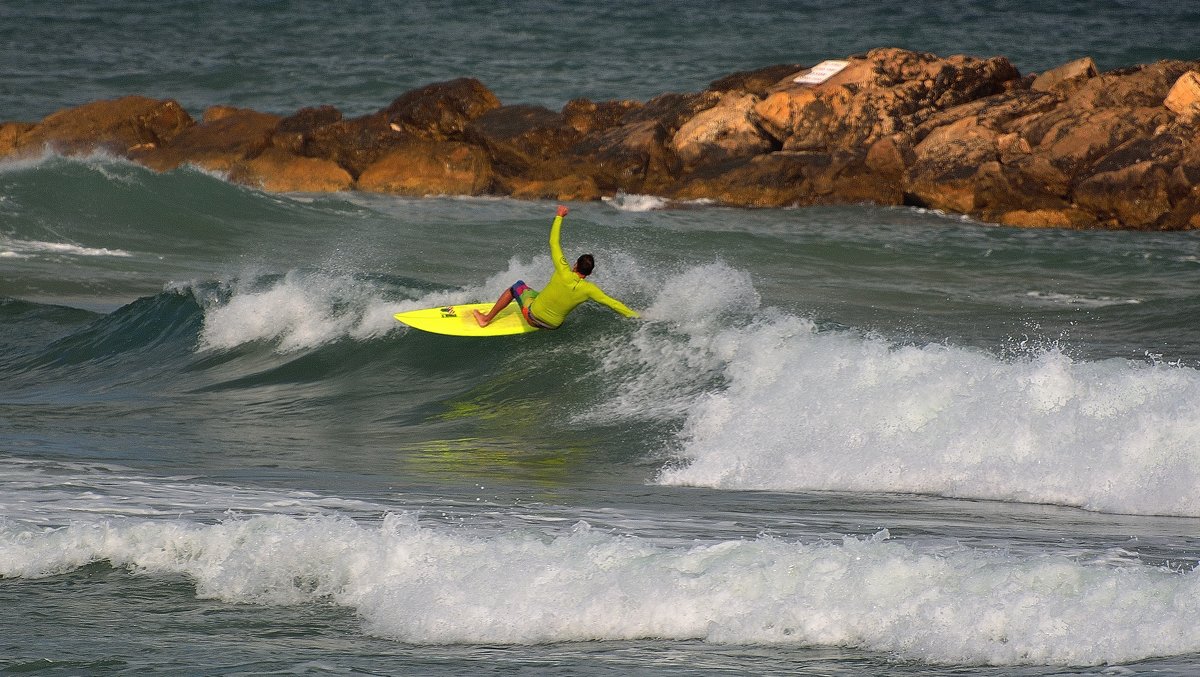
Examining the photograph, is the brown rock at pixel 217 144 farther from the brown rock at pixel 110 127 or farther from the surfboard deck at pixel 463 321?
the surfboard deck at pixel 463 321

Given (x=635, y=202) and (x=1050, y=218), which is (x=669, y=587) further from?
(x=635, y=202)

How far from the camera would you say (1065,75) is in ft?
91.4

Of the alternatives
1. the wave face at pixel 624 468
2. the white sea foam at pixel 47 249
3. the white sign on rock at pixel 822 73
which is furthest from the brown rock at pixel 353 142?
the wave face at pixel 624 468

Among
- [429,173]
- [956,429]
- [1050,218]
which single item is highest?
[956,429]

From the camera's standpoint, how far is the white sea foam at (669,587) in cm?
521

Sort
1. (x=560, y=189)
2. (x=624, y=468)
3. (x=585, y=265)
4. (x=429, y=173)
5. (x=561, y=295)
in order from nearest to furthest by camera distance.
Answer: (x=624, y=468) → (x=585, y=265) → (x=561, y=295) → (x=560, y=189) → (x=429, y=173)

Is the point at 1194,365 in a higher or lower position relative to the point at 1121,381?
lower

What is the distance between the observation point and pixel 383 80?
142 ft

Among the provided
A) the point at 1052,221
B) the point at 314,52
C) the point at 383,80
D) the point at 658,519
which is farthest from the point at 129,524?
the point at 314,52

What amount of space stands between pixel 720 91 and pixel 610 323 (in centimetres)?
1961

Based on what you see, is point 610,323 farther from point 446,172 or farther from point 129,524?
point 446,172

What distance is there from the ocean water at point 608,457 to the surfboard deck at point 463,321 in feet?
0.50

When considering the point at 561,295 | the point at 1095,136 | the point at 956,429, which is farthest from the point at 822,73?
the point at 956,429

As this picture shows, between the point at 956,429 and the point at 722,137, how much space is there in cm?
2003
